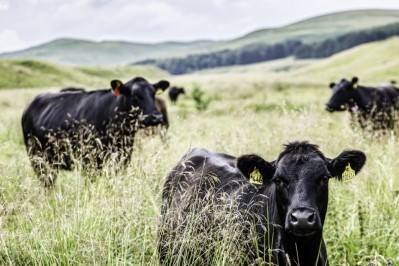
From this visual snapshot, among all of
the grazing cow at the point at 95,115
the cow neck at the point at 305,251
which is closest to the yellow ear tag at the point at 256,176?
the cow neck at the point at 305,251

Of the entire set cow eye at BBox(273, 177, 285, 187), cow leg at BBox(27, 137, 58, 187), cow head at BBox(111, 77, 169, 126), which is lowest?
cow leg at BBox(27, 137, 58, 187)

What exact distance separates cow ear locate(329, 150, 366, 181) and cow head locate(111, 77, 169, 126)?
4657 mm

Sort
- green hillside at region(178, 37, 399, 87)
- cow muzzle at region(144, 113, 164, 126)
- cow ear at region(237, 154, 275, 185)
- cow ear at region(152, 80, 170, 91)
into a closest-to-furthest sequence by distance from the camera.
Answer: cow ear at region(237, 154, 275, 185) → cow muzzle at region(144, 113, 164, 126) → cow ear at region(152, 80, 170, 91) → green hillside at region(178, 37, 399, 87)

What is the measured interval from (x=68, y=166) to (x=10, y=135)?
6143mm

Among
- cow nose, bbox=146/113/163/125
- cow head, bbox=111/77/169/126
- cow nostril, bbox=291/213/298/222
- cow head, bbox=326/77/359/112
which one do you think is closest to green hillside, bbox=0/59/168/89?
cow head, bbox=326/77/359/112

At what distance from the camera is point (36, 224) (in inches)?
186

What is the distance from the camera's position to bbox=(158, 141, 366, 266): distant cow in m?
4.02

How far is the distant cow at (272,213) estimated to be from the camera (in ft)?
13.2

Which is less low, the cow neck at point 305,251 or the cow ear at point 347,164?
the cow ear at point 347,164

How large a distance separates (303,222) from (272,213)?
78 cm

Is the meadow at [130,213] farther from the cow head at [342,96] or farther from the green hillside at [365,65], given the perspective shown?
the green hillside at [365,65]

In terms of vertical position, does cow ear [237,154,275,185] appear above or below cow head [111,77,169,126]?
below

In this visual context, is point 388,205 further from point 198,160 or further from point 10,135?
point 10,135

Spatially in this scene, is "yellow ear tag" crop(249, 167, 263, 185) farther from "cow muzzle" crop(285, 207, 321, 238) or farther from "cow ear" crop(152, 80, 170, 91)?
"cow ear" crop(152, 80, 170, 91)
